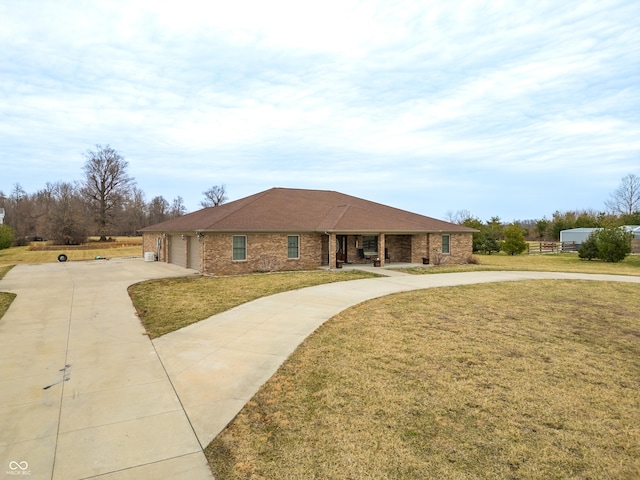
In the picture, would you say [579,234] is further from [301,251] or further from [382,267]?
[301,251]

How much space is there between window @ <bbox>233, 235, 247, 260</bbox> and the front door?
616 centimetres

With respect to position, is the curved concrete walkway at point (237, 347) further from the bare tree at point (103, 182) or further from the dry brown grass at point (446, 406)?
the bare tree at point (103, 182)

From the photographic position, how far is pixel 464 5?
1262 centimetres

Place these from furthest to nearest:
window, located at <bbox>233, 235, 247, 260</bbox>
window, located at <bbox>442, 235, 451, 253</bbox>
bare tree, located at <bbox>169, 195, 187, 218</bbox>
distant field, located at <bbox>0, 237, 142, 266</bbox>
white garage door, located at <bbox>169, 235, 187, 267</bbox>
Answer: bare tree, located at <bbox>169, 195, 187, 218</bbox> → distant field, located at <bbox>0, 237, 142, 266</bbox> → window, located at <bbox>442, 235, 451, 253</bbox> → white garage door, located at <bbox>169, 235, 187, 267</bbox> → window, located at <bbox>233, 235, 247, 260</bbox>

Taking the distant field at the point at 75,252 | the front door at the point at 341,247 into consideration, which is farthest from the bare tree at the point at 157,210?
the front door at the point at 341,247

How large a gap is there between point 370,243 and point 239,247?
890cm

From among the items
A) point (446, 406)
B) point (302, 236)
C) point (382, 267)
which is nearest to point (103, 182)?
point (302, 236)

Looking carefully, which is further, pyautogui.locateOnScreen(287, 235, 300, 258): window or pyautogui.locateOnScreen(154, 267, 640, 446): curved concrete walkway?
pyautogui.locateOnScreen(287, 235, 300, 258): window

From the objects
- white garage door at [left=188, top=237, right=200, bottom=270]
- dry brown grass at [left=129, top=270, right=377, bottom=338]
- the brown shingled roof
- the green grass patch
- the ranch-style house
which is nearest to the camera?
dry brown grass at [left=129, top=270, right=377, bottom=338]

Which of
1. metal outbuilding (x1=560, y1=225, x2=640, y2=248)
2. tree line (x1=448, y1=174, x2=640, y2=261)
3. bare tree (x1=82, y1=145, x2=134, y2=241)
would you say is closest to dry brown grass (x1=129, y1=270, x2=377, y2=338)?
tree line (x1=448, y1=174, x2=640, y2=261)

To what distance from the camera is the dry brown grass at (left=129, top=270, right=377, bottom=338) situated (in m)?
9.50

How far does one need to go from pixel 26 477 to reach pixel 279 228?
16.9 metres

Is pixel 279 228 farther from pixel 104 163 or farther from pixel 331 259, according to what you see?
pixel 104 163

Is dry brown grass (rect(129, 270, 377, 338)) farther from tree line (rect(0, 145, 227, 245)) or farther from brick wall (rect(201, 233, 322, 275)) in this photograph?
tree line (rect(0, 145, 227, 245))
